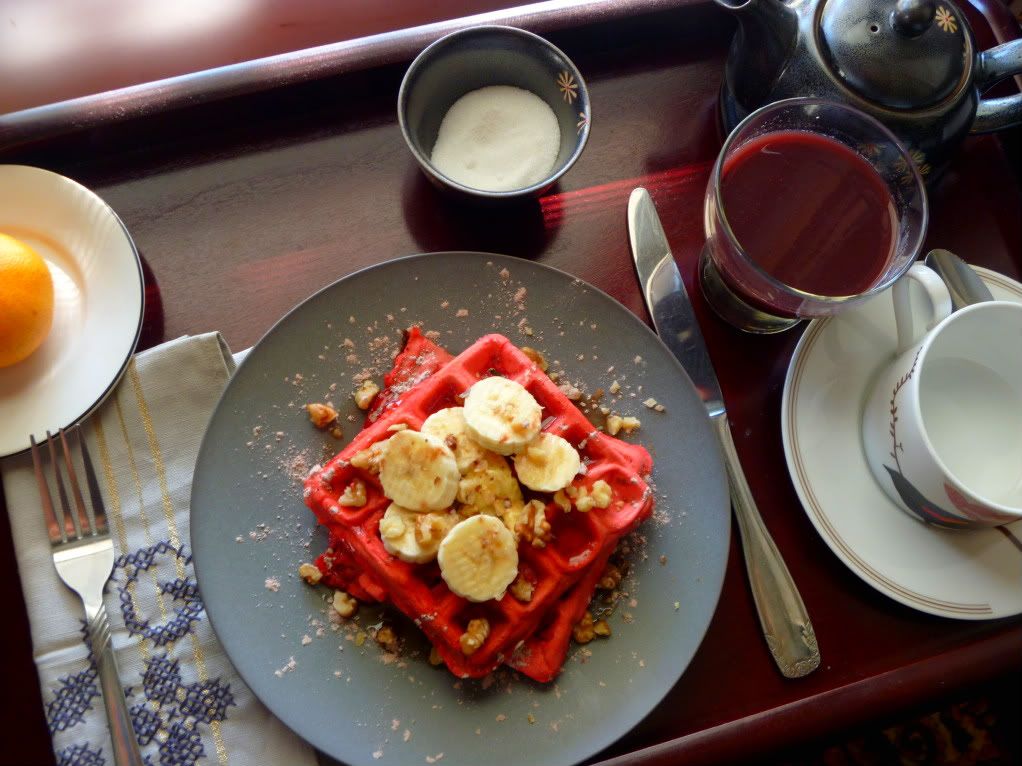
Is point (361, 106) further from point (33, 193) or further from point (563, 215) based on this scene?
point (33, 193)

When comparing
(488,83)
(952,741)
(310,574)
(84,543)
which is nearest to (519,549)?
(310,574)

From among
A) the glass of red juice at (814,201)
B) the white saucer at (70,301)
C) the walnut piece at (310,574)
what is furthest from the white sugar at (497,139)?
the walnut piece at (310,574)

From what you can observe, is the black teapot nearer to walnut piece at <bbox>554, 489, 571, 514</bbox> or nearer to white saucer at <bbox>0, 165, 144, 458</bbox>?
walnut piece at <bbox>554, 489, 571, 514</bbox>

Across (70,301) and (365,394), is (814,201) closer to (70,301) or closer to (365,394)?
(365,394)

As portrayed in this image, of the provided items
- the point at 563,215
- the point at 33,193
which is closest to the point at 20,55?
the point at 33,193

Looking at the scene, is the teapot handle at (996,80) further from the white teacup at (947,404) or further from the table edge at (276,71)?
the table edge at (276,71)

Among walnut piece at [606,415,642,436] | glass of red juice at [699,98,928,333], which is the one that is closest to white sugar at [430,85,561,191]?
glass of red juice at [699,98,928,333]

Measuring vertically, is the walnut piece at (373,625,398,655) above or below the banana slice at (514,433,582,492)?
below
